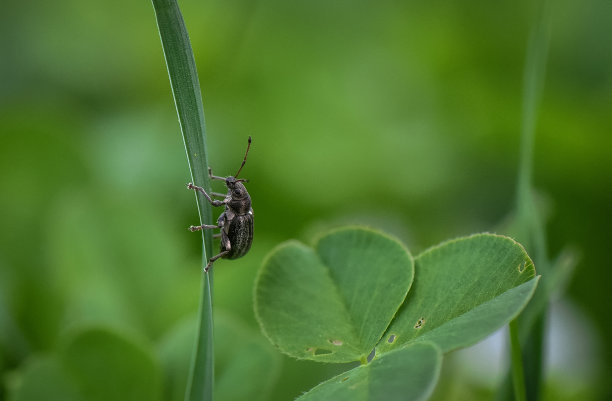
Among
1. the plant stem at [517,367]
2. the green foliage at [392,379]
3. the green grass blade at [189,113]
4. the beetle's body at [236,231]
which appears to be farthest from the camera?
the beetle's body at [236,231]

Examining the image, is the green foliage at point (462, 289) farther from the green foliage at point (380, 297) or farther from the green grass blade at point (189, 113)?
the green grass blade at point (189, 113)

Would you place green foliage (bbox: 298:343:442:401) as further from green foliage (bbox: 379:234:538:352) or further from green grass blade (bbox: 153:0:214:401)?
green grass blade (bbox: 153:0:214:401)

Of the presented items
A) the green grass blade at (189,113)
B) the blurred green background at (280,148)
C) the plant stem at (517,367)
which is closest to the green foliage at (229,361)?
the blurred green background at (280,148)

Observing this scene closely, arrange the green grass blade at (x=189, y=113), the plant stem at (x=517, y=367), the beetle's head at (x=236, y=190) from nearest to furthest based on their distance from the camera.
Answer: the green grass blade at (x=189, y=113) → the plant stem at (x=517, y=367) → the beetle's head at (x=236, y=190)

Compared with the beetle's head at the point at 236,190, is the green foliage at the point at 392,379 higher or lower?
higher

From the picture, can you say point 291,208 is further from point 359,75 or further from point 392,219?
point 359,75

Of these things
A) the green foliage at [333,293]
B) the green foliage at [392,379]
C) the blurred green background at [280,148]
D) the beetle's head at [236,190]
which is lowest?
the blurred green background at [280,148]

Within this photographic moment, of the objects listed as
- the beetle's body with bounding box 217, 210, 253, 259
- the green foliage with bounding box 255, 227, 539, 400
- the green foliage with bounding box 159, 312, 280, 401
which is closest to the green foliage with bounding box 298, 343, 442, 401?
the green foliage with bounding box 255, 227, 539, 400
